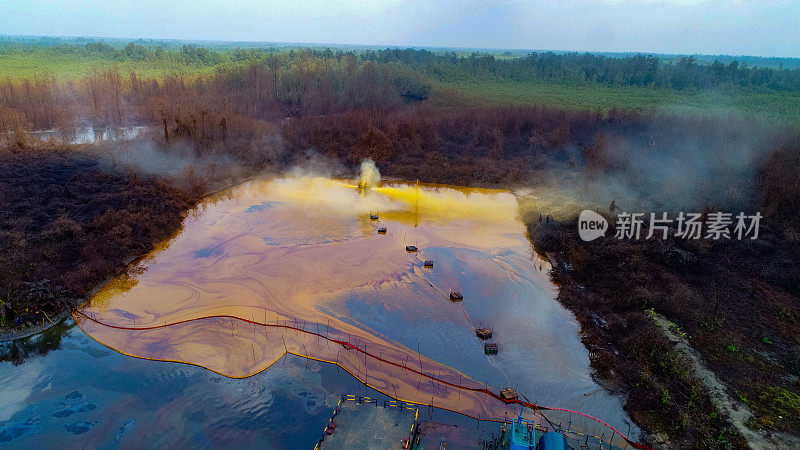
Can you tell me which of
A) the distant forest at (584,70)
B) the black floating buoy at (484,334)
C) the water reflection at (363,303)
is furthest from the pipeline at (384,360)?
the distant forest at (584,70)

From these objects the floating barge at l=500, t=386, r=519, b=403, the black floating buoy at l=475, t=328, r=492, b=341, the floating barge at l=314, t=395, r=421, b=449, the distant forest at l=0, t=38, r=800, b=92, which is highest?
the distant forest at l=0, t=38, r=800, b=92

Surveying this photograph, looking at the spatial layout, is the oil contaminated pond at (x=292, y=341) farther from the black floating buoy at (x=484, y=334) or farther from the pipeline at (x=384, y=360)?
the black floating buoy at (x=484, y=334)

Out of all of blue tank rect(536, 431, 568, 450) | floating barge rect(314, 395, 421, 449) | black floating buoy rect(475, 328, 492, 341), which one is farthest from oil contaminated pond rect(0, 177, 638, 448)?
blue tank rect(536, 431, 568, 450)

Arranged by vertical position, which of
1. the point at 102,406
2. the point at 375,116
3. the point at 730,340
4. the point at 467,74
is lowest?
the point at 102,406

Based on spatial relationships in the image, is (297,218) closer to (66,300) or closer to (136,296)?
(136,296)

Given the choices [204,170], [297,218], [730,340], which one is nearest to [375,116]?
[204,170]

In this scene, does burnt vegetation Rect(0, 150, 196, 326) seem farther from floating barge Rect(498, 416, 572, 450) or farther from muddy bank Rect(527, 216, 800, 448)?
muddy bank Rect(527, 216, 800, 448)

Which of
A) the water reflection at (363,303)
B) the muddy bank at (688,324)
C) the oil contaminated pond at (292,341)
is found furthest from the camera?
the water reflection at (363,303)

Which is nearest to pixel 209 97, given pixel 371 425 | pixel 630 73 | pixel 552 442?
pixel 371 425
